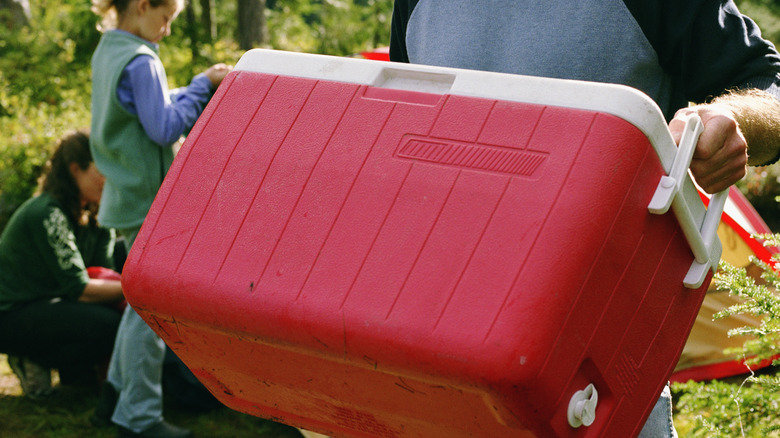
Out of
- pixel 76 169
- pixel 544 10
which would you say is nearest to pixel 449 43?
pixel 544 10

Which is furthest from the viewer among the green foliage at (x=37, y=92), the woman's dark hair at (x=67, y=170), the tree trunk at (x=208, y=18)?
the tree trunk at (x=208, y=18)

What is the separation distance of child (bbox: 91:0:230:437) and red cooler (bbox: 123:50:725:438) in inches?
68.4

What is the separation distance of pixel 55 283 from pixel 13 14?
7.99m

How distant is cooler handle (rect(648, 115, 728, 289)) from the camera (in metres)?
1.10

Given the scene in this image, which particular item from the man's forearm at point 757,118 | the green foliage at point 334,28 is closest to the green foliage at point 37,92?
the green foliage at point 334,28

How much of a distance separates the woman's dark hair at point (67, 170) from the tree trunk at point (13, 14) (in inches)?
299

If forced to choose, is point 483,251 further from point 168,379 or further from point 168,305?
point 168,379

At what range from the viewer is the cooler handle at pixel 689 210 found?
3.62 feet

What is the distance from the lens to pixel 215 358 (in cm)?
131

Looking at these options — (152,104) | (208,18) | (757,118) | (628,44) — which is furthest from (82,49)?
(757,118)

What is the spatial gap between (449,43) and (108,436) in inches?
103

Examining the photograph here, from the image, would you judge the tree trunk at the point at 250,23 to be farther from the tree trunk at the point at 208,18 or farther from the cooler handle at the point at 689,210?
the cooler handle at the point at 689,210

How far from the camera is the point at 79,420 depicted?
3.59 m

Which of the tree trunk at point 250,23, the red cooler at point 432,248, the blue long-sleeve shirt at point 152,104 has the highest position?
the red cooler at point 432,248
